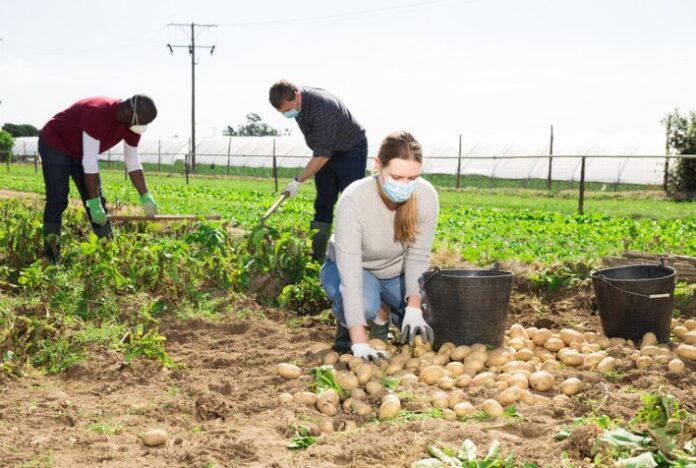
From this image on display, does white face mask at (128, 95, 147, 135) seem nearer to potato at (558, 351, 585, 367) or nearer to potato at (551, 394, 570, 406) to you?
potato at (558, 351, 585, 367)

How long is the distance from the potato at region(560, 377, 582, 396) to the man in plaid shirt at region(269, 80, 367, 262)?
2234 mm

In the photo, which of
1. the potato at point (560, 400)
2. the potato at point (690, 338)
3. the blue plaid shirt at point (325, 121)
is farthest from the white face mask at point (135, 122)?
the potato at point (690, 338)

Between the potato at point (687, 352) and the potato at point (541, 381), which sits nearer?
the potato at point (541, 381)

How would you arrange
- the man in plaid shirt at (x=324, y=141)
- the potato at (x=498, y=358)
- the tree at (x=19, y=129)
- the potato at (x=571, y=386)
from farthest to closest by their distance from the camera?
the tree at (x=19, y=129) < the man in plaid shirt at (x=324, y=141) < the potato at (x=498, y=358) < the potato at (x=571, y=386)

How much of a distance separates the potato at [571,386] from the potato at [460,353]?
57cm

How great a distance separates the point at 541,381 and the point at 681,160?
657 inches

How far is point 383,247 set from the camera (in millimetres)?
4027

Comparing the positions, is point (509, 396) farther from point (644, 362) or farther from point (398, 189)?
point (398, 189)

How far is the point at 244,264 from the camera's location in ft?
16.4

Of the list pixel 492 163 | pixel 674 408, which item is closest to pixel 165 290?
pixel 674 408

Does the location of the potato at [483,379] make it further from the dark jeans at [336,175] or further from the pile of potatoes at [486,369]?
the dark jeans at [336,175]

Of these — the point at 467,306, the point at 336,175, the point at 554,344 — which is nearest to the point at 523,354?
the point at 554,344

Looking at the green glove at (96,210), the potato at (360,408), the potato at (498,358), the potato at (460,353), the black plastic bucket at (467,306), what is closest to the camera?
the potato at (360,408)

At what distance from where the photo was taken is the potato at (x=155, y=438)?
2.86 meters
